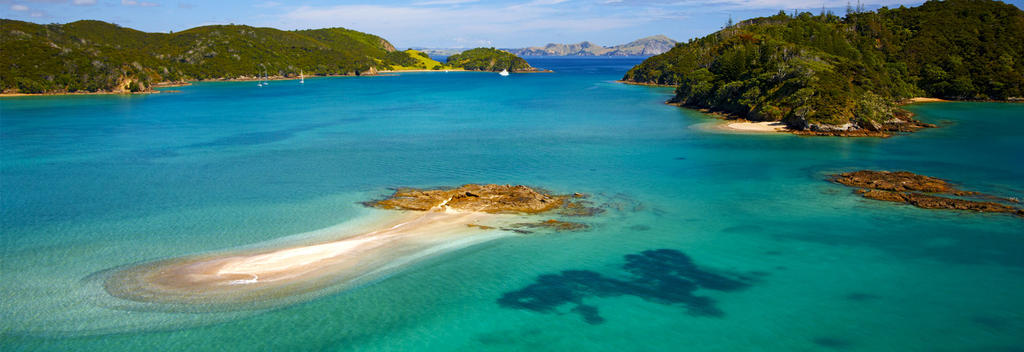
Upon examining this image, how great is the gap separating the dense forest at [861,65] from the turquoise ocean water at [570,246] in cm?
905

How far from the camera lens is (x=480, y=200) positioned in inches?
1324

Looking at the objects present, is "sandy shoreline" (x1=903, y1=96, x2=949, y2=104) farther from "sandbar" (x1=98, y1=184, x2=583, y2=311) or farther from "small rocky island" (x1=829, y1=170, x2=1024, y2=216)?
"sandbar" (x1=98, y1=184, x2=583, y2=311)

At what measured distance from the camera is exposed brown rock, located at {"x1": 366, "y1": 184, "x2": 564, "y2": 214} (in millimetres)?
32812

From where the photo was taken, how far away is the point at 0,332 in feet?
61.4

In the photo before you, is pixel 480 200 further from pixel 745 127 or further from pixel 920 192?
pixel 745 127

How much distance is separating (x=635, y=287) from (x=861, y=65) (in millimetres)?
80140

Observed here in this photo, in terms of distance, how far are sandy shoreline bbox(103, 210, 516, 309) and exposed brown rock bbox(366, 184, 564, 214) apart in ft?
10.9

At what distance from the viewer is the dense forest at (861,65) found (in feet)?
218

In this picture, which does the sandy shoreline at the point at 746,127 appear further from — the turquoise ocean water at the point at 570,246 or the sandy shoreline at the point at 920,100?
the sandy shoreline at the point at 920,100

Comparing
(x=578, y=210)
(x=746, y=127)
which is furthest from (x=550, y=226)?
(x=746, y=127)

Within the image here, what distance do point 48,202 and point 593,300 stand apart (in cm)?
3375

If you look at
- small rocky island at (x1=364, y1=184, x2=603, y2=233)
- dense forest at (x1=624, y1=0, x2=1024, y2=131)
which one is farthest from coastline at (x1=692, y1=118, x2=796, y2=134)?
small rocky island at (x1=364, y1=184, x2=603, y2=233)

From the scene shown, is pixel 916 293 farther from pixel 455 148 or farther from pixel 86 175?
pixel 86 175

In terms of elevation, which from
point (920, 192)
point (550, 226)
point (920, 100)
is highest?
point (920, 100)
